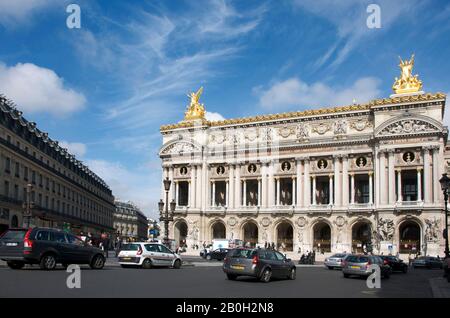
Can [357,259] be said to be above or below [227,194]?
below

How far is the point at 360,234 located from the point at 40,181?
38901 millimetres

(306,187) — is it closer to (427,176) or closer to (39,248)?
(427,176)

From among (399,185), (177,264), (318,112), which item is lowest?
(177,264)

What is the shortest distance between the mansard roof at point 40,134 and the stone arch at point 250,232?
26.2 metres

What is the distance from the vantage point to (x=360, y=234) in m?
70.1

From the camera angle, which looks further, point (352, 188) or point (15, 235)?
point (352, 188)

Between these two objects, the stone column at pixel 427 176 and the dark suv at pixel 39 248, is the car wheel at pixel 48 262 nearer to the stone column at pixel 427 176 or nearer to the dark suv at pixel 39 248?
the dark suv at pixel 39 248

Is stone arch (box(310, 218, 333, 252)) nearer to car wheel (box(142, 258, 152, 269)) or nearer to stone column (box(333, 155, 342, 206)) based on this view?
stone column (box(333, 155, 342, 206))

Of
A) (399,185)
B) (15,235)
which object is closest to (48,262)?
(15,235)

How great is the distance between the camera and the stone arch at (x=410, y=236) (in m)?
63.0

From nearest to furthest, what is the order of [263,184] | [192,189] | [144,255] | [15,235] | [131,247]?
[15,235] → [144,255] → [131,247] → [263,184] → [192,189]

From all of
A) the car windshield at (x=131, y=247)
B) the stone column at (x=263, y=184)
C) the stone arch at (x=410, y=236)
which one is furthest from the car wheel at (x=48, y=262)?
the stone column at (x=263, y=184)
